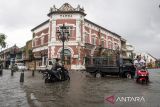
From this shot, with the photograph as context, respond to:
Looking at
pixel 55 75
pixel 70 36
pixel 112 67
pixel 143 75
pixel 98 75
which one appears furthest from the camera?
pixel 70 36

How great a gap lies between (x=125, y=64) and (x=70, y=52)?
25.6 metres

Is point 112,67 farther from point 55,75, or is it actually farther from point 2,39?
point 2,39

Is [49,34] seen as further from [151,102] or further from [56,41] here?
[151,102]

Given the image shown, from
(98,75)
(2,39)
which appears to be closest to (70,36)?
(2,39)

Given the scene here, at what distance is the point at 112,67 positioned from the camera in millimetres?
24531

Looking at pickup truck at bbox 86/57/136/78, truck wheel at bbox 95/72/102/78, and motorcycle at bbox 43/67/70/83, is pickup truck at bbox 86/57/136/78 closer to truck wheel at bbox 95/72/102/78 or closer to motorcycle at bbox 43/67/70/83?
truck wheel at bbox 95/72/102/78

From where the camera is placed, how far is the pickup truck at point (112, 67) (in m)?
23.7

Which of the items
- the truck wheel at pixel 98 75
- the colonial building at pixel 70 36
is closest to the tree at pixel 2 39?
A: the colonial building at pixel 70 36

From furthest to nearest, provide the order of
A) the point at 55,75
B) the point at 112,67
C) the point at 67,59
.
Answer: the point at 67,59, the point at 112,67, the point at 55,75

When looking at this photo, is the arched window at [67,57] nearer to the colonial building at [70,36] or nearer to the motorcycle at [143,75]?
the colonial building at [70,36]

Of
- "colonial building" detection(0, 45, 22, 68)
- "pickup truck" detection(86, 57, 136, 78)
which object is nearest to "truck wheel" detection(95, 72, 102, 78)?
"pickup truck" detection(86, 57, 136, 78)

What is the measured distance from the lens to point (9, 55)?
89.8 m

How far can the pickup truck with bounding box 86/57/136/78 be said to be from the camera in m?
23.7

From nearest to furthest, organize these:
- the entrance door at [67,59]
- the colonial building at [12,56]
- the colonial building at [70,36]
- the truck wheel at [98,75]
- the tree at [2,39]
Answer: the truck wheel at [98,75]
the entrance door at [67,59]
the colonial building at [70,36]
the tree at [2,39]
the colonial building at [12,56]
